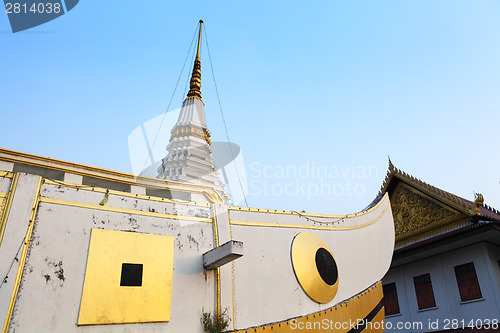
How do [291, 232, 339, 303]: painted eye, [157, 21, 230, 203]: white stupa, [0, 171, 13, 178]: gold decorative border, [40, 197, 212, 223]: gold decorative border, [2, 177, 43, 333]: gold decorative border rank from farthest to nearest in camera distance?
[157, 21, 230, 203]: white stupa < [291, 232, 339, 303]: painted eye < [40, 197, 212, 223]: gold decorative border < [0, 171, 13, 178]: gold decorative border < [2, 177, 43, 333]: gold decorative border

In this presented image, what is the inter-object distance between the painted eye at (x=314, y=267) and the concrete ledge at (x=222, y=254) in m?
1.69

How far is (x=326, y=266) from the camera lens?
280 inches

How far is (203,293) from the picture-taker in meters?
5.77

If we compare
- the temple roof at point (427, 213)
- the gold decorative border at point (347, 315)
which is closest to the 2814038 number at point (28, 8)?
the gold decorative border at point (347, 315)

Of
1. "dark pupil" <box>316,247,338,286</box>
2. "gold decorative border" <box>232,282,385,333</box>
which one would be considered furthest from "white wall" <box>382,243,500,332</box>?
"dark pupil" <box>316,247,338,286</box>

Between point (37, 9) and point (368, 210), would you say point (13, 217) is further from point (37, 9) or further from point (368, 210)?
point (368, 210)

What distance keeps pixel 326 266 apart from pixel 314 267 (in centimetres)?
33

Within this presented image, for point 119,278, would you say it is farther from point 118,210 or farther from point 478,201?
point 478,201

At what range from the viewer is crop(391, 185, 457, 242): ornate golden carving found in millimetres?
14336

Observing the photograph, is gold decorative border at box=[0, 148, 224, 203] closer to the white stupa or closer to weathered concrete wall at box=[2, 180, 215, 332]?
weathered concrete wall at box=[2, 180, 215, 332]

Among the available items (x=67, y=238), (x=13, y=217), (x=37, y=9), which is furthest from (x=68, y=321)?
(x=37, y=9)

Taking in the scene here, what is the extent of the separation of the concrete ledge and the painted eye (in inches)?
66.4

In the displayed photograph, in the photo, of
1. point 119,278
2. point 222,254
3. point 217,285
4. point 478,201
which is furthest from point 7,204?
point 478,201

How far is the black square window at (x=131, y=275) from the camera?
5285 millimetres
